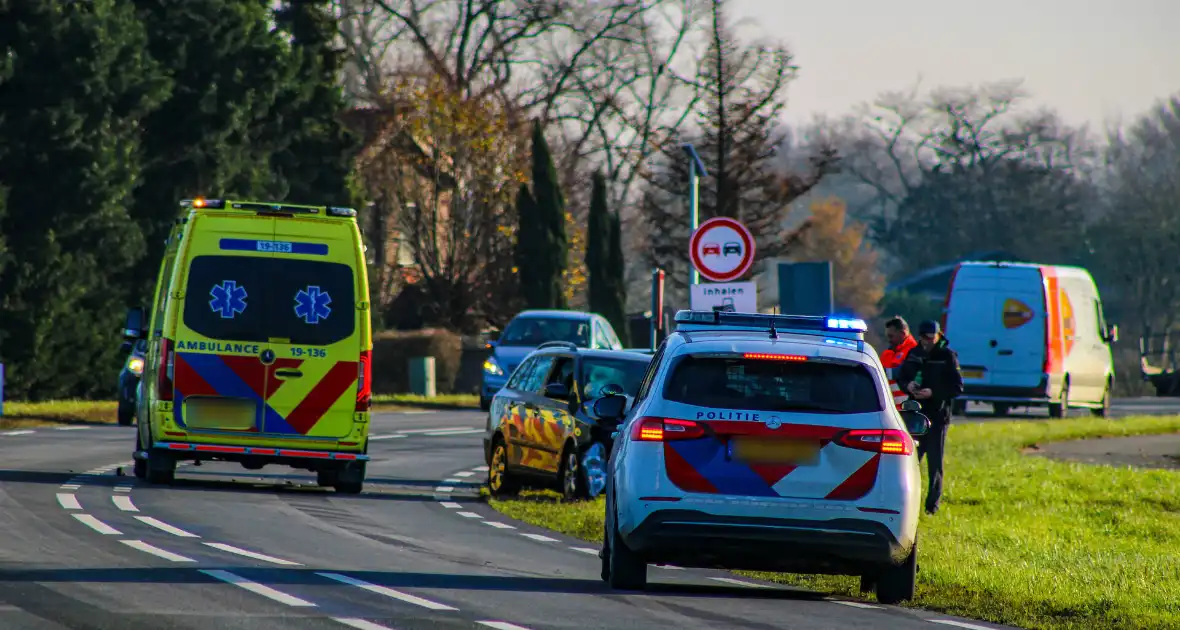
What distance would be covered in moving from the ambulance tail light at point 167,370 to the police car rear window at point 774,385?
24.5 ft

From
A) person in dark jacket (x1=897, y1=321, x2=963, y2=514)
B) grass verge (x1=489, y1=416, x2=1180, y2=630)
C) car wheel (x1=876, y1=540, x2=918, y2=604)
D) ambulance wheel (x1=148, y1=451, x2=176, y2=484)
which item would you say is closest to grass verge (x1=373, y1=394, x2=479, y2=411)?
grass verge (x1=489, y1=416, x2=1180, y2=630)

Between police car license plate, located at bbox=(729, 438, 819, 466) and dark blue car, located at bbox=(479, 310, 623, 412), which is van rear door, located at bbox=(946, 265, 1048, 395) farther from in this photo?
police car license plate, located at bbox=(729, 438, 819, 466)

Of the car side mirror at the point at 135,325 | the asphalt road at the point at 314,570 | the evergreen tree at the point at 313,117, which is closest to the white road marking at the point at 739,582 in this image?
the asphalt road at the point at 314,570

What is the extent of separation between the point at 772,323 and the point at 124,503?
6.98 m

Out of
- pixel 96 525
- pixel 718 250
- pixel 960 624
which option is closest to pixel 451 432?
pixel 718 250

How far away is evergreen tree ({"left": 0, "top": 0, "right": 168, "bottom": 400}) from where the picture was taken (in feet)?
116

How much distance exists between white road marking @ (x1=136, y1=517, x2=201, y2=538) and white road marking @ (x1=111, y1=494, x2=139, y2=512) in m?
0.77

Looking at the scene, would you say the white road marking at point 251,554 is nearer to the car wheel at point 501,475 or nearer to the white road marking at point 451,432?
the car wheel at point 501,475

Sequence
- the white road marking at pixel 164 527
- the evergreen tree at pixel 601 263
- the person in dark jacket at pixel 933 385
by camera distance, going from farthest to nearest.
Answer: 1. the evergreen tree at pixel 601 263
2. the person in dark jacket at pixel 933 385
3. the white road marking at pixel 164 527

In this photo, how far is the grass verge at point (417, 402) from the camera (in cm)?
4100

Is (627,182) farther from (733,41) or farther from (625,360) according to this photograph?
(625,360)

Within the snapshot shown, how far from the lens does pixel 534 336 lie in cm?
3634

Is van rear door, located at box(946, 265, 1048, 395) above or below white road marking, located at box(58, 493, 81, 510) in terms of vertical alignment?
above

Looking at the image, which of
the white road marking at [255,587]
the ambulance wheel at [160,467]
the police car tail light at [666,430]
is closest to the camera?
the white road marking at [255,587]
